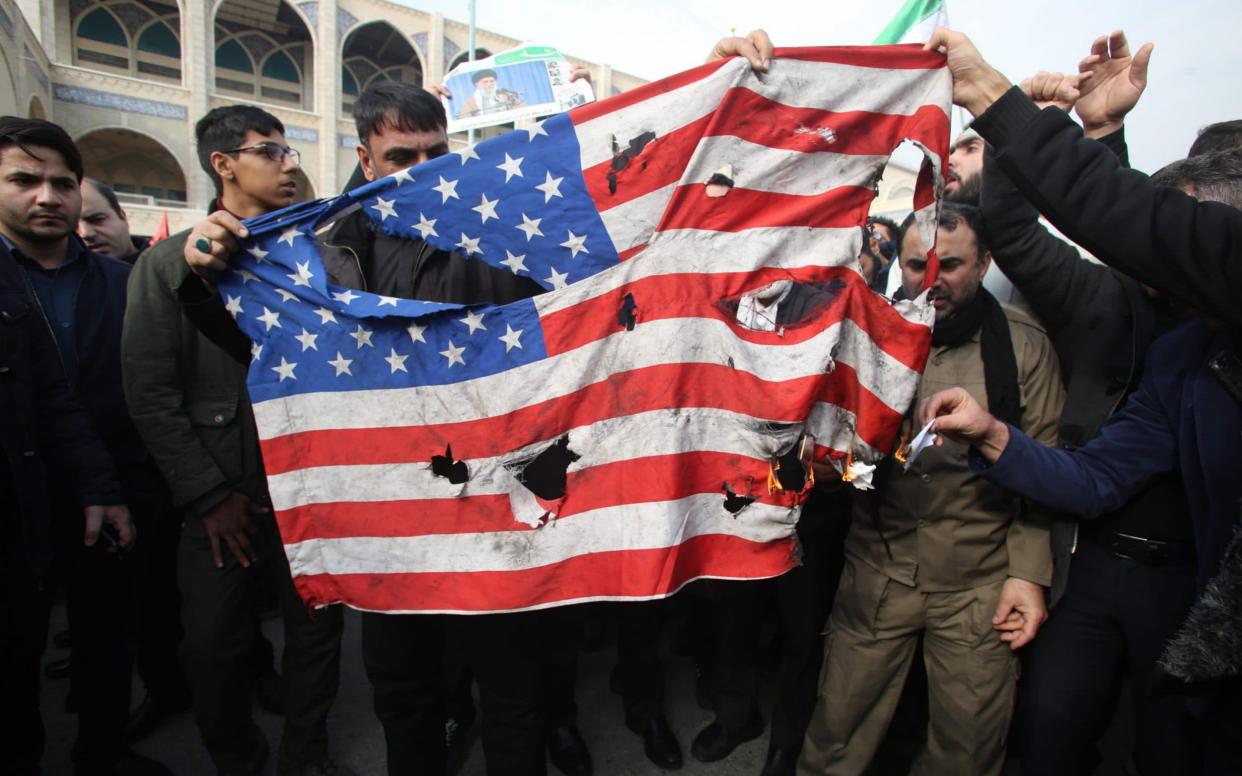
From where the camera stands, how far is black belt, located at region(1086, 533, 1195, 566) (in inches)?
70.8

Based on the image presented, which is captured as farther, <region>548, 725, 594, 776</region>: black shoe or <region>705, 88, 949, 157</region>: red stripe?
<region>548, 725, 594, 776</region>: black shoe

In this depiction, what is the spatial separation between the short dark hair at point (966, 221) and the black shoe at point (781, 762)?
213 centimetres

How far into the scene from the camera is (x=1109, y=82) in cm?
191

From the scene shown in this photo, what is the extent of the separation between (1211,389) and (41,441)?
356 centimetres

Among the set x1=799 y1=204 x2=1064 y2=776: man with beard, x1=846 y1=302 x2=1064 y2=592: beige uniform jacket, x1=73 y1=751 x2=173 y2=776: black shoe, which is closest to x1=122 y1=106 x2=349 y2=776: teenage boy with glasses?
x1=73 y1=751 x2=173 y2=776: black shoe

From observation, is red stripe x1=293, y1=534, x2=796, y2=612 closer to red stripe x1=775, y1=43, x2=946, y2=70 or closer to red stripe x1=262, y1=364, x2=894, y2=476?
red stripe x1=262, y1=364, x2=894, y2=476

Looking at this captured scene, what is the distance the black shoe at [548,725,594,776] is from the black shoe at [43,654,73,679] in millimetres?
2656

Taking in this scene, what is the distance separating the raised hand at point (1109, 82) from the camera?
1.85m

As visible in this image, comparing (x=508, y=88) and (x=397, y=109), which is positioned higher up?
(x=508, y=88)

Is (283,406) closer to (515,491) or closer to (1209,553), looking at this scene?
(515,491)

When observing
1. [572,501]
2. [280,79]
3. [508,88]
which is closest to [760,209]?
[572,501]

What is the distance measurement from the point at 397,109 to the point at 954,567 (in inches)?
95.6

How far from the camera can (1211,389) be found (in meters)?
1.56

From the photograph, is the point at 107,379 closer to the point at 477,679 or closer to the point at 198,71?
the point at 477,679
